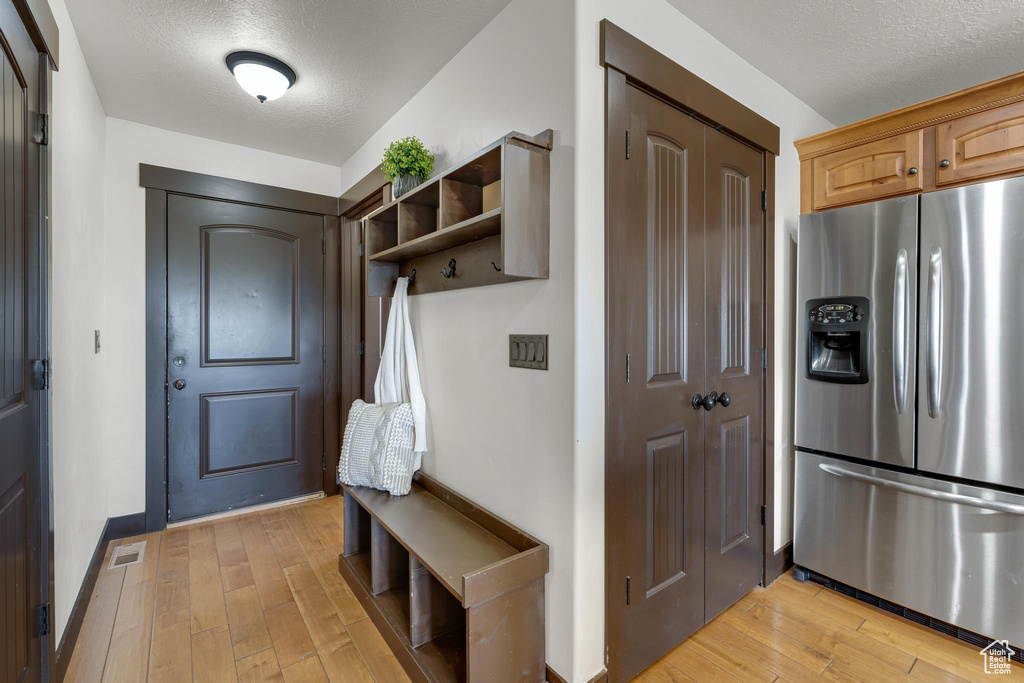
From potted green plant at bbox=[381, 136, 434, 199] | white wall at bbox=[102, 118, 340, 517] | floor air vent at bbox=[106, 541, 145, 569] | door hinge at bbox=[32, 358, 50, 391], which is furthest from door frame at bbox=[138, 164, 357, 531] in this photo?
potted green plant at bbox=[381, 136, 434, 199]

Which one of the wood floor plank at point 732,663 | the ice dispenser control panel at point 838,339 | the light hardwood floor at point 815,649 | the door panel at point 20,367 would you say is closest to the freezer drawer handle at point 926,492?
the ice dispenser control panel at point 838,339

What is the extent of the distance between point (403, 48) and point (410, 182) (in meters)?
0.57

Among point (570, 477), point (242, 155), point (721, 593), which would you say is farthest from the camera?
point (242, 155)

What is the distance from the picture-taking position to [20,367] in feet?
4.50

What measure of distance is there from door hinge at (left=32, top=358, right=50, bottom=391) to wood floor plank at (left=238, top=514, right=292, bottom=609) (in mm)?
1257

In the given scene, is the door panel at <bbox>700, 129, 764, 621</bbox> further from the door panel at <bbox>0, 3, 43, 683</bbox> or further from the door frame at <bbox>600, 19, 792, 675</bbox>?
the door panel at <bbox>0, 3, 43, 683</bbox>

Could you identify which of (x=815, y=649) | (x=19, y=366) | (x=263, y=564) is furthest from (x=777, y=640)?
(x=19, y=366)

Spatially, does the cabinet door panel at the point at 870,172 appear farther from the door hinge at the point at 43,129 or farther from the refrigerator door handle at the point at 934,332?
the door hinge at the point at 43,129

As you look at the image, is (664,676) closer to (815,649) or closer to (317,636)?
(815,649)

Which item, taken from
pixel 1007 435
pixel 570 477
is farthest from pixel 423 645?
pixel 1007 435

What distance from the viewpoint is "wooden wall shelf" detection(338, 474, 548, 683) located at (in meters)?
1.43

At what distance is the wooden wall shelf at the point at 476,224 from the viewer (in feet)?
4.87

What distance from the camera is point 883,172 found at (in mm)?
2123

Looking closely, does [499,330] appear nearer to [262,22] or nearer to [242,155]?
[262,22]
